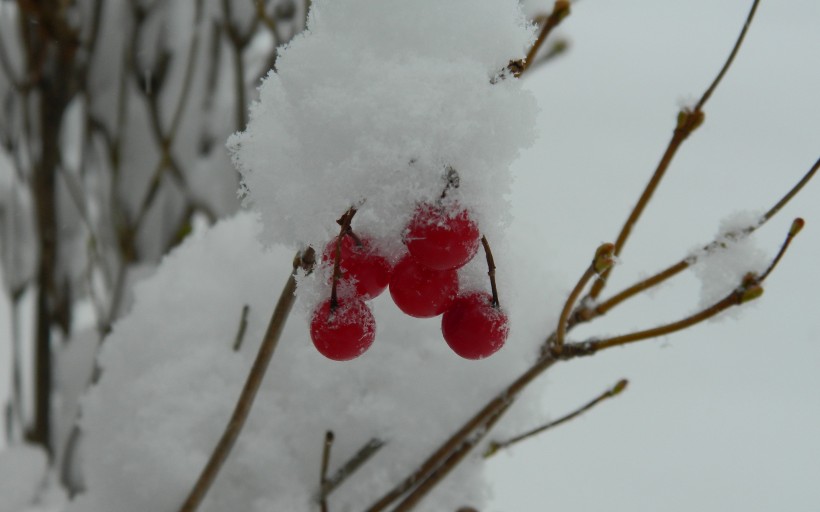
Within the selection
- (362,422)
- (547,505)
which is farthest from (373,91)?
(547,505)

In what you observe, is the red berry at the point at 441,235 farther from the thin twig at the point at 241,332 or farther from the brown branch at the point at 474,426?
the thin twig at the point at 241,332

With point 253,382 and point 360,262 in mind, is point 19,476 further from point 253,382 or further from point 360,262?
point 360,262

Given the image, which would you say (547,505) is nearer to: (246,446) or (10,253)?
→ (246,446)

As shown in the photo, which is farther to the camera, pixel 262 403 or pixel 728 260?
pixel 262 403

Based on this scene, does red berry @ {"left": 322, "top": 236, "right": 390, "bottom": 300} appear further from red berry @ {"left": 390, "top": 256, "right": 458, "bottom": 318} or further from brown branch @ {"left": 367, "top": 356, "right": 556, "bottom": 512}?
brown branch @ {"left": 367, "top": 356, "right": 556, "bottom": 512}

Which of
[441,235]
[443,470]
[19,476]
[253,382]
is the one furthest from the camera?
[19,476]

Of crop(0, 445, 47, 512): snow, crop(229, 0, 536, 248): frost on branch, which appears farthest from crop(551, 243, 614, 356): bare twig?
crop(0, 445, 47, 512): snow

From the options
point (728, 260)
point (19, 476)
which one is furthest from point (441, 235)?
point (19, 476)

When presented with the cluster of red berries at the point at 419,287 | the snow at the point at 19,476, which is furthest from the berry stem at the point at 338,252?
the snow at the point at 19,476
